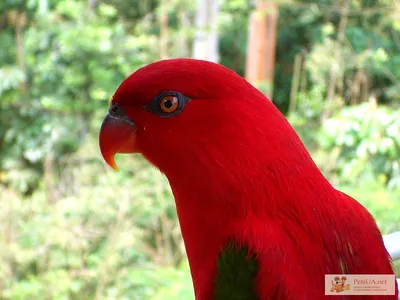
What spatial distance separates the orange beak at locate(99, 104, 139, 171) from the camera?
60cm

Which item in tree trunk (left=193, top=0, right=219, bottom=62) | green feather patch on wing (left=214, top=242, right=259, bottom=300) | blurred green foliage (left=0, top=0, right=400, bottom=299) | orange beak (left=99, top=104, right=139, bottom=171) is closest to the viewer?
green feather patch on wing (left=214, top=242, right=259, bottom=300)

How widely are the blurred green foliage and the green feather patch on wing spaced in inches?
39.0

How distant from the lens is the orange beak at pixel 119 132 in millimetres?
598

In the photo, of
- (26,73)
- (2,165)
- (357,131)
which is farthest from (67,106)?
(357,131)

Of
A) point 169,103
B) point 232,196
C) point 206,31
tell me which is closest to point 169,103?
point 169,103

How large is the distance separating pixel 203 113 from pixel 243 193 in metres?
0.10

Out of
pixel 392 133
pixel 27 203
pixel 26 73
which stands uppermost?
pixel 26 73

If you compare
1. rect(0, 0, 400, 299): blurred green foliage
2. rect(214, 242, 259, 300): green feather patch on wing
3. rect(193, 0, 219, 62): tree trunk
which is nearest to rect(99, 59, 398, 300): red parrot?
rect(214, 242, 259, 300): green feather patch on wing

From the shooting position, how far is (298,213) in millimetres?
517

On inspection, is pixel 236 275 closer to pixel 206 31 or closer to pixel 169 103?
pixel 169 103

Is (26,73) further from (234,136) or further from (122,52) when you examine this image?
(234,136)

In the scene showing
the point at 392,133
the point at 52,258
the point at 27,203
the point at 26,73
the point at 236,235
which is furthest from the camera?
the point at 26,73

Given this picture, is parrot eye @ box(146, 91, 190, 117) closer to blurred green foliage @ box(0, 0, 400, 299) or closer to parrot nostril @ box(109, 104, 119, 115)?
parrot nostril @ box(109, 104, 119, 115)

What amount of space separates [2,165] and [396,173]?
259 centimetres
